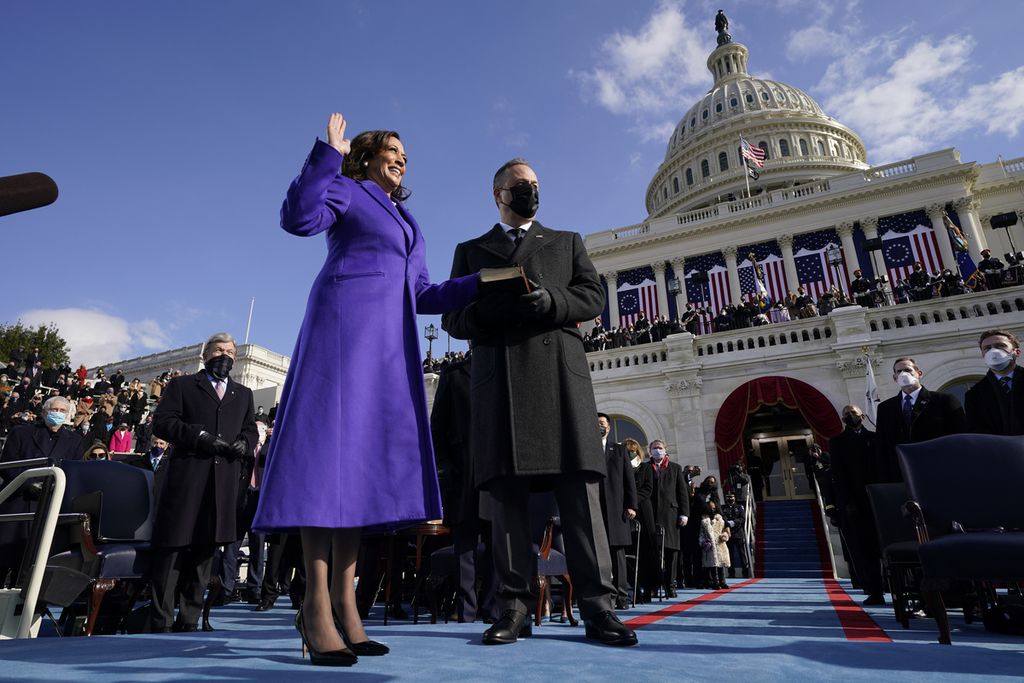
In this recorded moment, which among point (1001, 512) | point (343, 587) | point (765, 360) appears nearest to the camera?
point (343, 587)

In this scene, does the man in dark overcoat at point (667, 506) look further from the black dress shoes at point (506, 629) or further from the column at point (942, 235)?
the column at point (942, 235)

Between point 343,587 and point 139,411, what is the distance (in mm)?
19747

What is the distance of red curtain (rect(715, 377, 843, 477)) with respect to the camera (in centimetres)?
1930

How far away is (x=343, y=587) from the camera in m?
2.34

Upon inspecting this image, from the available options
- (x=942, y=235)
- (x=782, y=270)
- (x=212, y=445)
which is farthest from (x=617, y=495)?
(x=942, y=235)

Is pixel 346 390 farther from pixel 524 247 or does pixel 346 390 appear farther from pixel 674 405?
pixel 674 405

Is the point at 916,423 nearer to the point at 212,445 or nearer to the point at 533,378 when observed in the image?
the point at 533,378

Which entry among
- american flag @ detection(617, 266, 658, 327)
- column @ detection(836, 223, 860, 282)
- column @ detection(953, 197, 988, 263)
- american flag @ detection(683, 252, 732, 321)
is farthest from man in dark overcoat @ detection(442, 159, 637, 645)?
column @ detection(953, 197, 988, 263)

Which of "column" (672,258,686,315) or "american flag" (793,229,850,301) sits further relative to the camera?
"column" (672,258,686,315)

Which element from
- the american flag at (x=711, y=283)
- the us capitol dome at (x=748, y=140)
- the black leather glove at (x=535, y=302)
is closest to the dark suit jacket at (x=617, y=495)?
the black leather glove at (x=535, y=302)

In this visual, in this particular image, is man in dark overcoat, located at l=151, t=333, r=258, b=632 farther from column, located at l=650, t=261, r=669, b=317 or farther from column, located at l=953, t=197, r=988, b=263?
column, located at l=953, t=197, r=988, b=263

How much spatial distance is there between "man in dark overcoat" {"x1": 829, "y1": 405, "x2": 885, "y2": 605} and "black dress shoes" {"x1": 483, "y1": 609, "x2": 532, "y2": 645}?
526 centimetres

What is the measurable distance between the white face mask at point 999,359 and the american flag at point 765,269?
30.6m

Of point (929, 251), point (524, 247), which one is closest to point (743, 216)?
point (929, 251)
